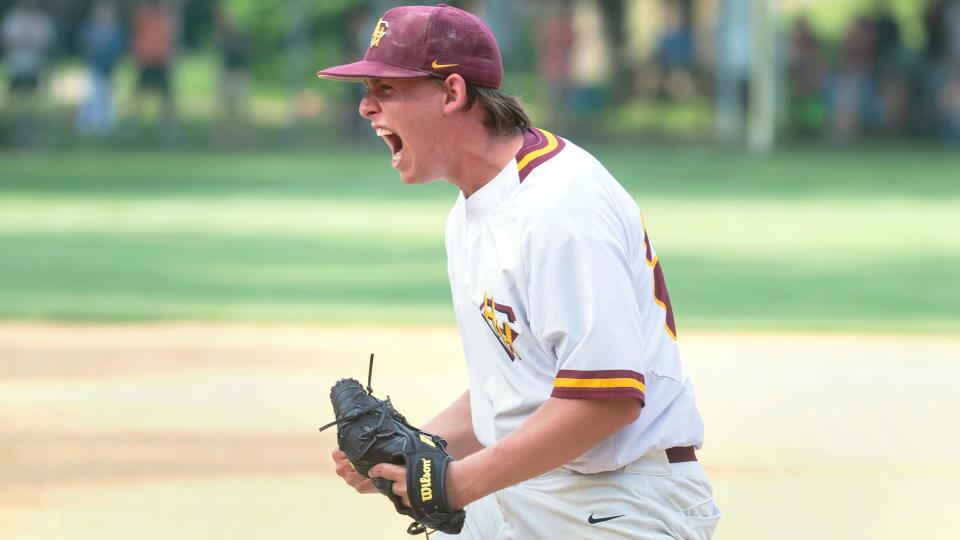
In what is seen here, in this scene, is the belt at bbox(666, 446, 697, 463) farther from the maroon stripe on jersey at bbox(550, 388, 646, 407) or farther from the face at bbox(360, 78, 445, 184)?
the face at bbox(360, 78, 445, 184)

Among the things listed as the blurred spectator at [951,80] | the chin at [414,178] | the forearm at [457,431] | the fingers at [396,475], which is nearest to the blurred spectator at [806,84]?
the blurred spectator at [951,80]

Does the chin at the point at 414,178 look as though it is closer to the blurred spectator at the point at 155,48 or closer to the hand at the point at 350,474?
the hand at the point at 350,474

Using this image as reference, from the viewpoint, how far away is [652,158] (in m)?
26.6

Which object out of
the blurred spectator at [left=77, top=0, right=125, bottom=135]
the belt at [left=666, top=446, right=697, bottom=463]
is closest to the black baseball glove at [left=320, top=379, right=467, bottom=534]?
the belt at [left=666, top=446, right=697, bottom=463]

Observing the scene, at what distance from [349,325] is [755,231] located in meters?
7.26

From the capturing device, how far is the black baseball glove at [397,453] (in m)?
3.61

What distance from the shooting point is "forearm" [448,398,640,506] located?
11.2ft

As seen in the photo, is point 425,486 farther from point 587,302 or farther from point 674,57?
point 674,57

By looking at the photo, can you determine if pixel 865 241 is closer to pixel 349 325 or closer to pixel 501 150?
pixel 349 325

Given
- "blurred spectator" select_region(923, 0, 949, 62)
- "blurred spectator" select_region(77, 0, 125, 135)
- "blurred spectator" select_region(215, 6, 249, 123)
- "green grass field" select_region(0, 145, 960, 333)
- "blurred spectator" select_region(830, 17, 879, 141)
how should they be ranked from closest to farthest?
"green grass field" select_region(0, 145, 960, 333) → "blurred spectator" select_region(77, 0, 125, 135) → "blurred spectator" select_region(830, 17, 879, 141) → "blurred spectator" select_region(215, 6, 249, 123) → "blurred spectator" select_region(923, 0, 949, 62)

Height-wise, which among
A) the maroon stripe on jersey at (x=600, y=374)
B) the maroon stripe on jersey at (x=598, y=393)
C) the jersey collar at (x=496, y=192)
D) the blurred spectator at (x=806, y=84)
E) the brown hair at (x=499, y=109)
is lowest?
the blurred spectator at (x=806, y=84)

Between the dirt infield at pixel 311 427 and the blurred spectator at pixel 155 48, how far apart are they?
1610 cm

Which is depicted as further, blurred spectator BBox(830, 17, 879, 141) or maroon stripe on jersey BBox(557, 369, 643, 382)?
Result: blurred spectator BBox(830, 17, 879, 141)

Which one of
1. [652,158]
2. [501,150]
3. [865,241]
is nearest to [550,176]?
[501,150]
